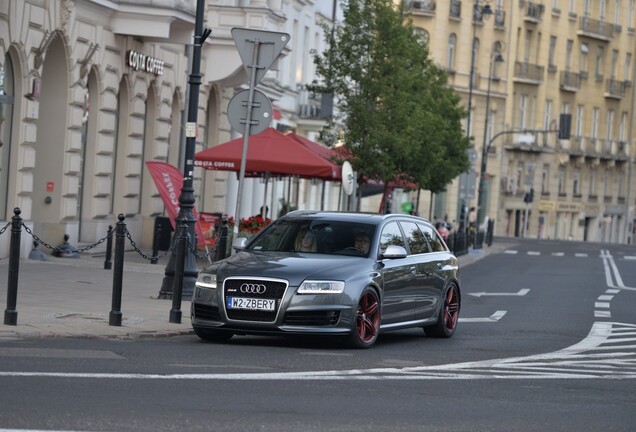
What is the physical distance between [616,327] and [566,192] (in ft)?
294

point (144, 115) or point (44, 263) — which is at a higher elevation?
point (144, 115)

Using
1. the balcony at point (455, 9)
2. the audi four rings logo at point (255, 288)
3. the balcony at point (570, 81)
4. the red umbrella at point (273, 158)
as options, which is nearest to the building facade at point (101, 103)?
the red umbrella at point (273, 158)

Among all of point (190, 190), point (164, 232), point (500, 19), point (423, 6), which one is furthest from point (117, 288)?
point (500, 19)

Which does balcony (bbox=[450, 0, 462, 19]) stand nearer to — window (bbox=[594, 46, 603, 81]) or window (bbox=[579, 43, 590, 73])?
window (bbox=[579, 43, 590, 73])

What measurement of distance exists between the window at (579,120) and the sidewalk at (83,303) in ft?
275

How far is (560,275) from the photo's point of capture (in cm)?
4272

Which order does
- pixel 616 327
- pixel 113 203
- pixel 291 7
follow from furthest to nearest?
pixel 291 7, pixel 113 203, pixel 616 327

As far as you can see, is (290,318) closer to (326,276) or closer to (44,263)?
(326,276)

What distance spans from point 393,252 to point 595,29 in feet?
319

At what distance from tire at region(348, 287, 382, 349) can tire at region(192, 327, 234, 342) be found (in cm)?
124

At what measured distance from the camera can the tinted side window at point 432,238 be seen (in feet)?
63.4

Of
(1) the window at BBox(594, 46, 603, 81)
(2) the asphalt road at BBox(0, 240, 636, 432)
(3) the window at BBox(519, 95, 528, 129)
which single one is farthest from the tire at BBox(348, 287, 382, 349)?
(1) the window at BBox(594, 46, 603, 81)

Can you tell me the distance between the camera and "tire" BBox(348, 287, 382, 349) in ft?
53.9

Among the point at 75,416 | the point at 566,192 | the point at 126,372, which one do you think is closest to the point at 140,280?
the point at 126,372
